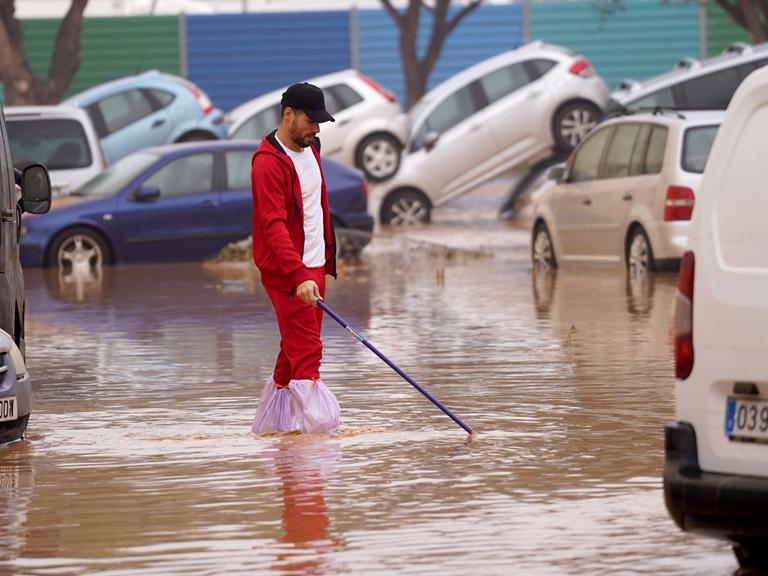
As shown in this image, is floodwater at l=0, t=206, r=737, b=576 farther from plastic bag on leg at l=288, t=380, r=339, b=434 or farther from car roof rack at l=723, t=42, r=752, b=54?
car roof rack at l=723, t=42, r=752, b=54

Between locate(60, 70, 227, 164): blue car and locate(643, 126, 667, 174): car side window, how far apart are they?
1223cm

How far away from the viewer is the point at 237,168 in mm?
24734

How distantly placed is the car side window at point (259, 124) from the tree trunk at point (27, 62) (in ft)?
10.1

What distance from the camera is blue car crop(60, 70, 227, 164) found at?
31156mm

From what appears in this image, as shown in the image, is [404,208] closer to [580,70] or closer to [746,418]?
[580,70]

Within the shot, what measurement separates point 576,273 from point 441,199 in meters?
Answer: 9.86

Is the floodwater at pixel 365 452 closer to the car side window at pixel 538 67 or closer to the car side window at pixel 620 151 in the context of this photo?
the car side window at pixel 620 151

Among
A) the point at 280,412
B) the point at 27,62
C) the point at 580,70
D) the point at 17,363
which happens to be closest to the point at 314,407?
the point at 280,412

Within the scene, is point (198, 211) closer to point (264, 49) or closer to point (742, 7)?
point (742, 7)

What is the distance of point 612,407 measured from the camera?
1116 centimetres

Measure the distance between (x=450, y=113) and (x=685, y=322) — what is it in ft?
81.1

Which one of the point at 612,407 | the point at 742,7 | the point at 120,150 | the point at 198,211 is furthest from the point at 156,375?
the point at 742,7

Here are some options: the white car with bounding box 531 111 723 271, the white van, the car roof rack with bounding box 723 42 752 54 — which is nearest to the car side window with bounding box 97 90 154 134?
the car roof rack with bounding box 723 42 752 54

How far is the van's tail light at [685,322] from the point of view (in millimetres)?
6992
